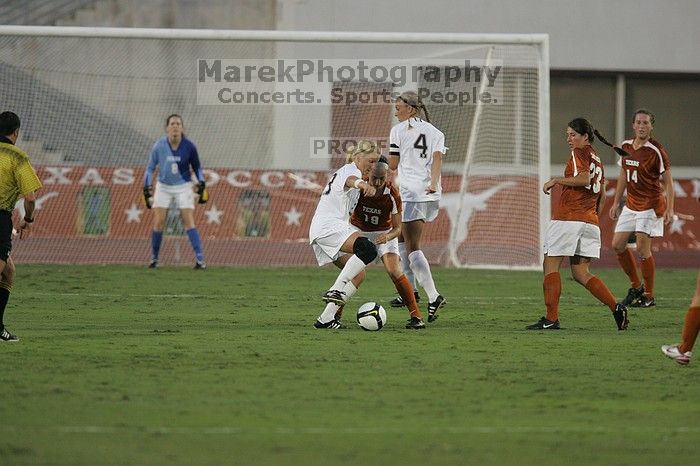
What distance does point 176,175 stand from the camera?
1838 centimetres

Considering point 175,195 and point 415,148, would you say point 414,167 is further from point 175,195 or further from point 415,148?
point 175,195

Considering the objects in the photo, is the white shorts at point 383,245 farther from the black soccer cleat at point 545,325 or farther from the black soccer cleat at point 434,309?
the black soccer cleat at point 545,325

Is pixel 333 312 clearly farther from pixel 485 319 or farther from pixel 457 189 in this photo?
pixel 457 189

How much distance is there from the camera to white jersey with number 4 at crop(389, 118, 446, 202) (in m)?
13.2

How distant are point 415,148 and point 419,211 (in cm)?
78

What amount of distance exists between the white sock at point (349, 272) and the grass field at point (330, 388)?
1.35ft

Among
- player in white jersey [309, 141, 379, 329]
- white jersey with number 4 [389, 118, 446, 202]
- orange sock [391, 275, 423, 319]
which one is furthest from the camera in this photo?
white jersey with number 4 [389, 118, 446, 202]

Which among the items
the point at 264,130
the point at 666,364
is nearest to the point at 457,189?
the point at 264,130

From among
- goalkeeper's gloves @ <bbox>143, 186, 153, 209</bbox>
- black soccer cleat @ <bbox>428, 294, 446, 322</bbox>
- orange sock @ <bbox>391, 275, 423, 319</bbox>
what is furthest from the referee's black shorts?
goalkeeper's gloves @ <bbox>143, 186, 153, 209</bbox>

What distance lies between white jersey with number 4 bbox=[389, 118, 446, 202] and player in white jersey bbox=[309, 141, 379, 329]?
194 centimetres

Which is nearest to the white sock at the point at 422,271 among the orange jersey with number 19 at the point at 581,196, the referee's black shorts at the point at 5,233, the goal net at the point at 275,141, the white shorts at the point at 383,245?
the white shorts at the point at 383,245

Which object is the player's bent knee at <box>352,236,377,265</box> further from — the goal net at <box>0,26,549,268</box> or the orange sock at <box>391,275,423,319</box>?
the goal net at <box>0,26,549,268</box>

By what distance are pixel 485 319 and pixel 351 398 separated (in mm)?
5090

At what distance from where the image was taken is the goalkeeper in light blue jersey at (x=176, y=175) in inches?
719
